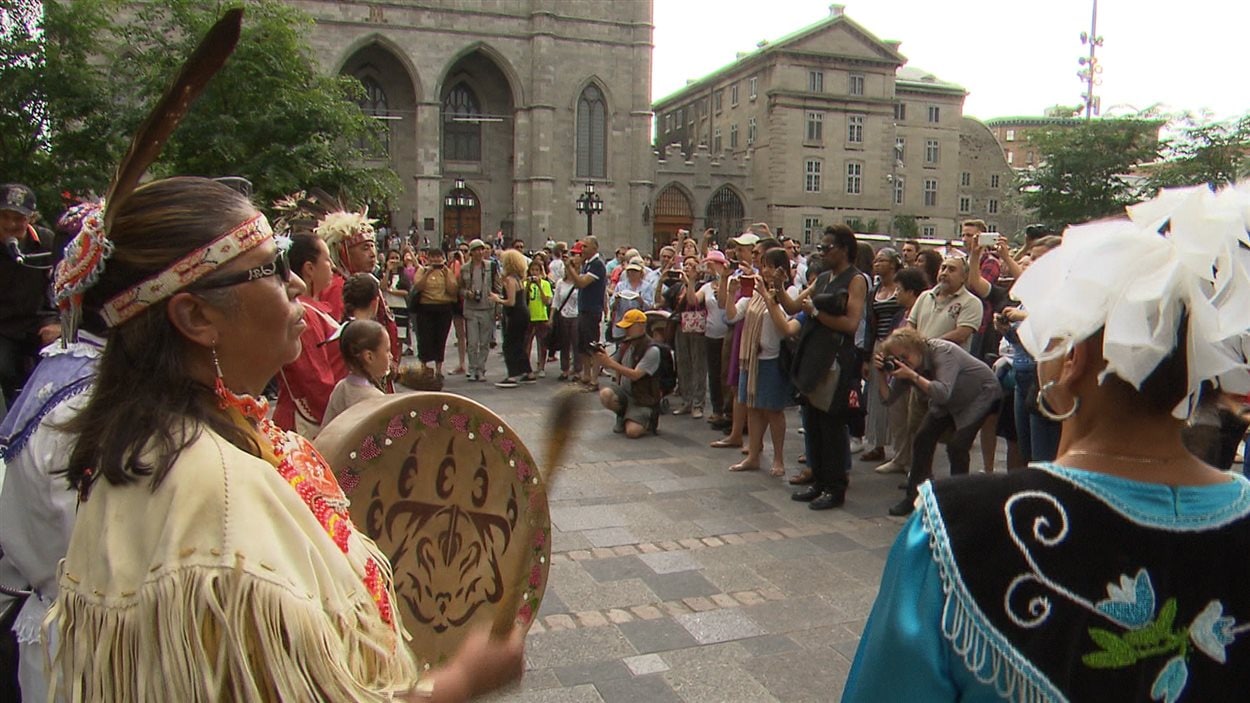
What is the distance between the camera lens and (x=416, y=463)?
254 cm

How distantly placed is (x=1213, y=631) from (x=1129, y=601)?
0.16 m

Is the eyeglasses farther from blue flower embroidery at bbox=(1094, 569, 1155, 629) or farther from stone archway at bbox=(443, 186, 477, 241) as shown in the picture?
stone archway at bbox=(443, 186, 477, 241)

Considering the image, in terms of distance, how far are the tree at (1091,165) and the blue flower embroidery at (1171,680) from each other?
43.7 m

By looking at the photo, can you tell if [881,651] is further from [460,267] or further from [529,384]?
[460,267]

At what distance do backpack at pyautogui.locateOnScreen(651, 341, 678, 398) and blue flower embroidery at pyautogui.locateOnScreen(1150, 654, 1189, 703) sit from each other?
25.9 ft

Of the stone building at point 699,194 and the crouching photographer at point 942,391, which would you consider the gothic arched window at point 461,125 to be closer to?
the stone building at point 699,194

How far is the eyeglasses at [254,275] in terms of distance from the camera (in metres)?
1.40

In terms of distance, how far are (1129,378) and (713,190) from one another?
5296 centimetres

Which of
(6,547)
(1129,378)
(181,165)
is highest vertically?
(181,165)

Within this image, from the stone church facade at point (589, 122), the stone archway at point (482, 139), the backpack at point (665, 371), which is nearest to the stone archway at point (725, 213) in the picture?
the stone church facade at point (589, 122)

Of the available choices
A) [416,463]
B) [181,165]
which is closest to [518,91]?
[181,165]

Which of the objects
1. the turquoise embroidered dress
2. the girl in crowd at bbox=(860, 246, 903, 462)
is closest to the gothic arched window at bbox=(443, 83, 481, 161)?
the girl in crowd at bbox=(860, 246, 903, 462)

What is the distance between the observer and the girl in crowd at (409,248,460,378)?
12141 mm

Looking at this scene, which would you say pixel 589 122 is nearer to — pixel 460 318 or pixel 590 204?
pixel 590 204
